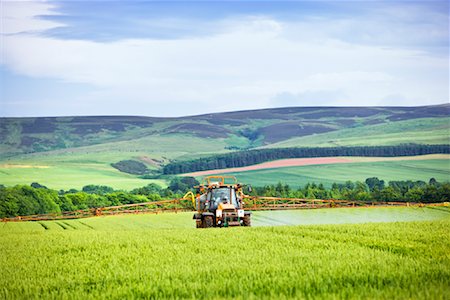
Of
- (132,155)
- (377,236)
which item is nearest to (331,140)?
(132,155)

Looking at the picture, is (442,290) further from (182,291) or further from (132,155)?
(132,155)

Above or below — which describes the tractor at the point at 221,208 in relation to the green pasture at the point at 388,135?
below

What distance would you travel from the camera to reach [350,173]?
10556cm

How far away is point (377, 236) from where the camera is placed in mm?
21547

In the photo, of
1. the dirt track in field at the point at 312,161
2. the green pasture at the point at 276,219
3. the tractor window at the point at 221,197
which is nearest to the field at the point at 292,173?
the dirt track in field at the point at 312,161

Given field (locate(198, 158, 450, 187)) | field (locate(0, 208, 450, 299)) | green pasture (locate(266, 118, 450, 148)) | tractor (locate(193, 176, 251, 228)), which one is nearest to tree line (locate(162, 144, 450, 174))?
green pasture (locate(266, 118, 450, 148))

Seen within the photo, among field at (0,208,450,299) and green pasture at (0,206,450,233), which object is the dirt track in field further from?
field at (0,208,450,299)

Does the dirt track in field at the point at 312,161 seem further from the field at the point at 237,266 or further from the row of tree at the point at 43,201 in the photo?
the field at the point at 237,266

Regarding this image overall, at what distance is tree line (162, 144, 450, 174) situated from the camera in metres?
123

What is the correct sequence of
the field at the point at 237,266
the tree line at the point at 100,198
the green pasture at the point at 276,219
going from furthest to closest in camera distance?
the tree line at the point at 100,198 → the green pasture at the point at 276,219 → the field at the point at 237,266

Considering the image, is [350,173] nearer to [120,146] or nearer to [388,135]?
[388,135]

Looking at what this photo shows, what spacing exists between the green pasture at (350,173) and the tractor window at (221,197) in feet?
Result: 209

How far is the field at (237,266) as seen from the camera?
12641mm

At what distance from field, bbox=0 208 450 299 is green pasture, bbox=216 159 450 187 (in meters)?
73.3
